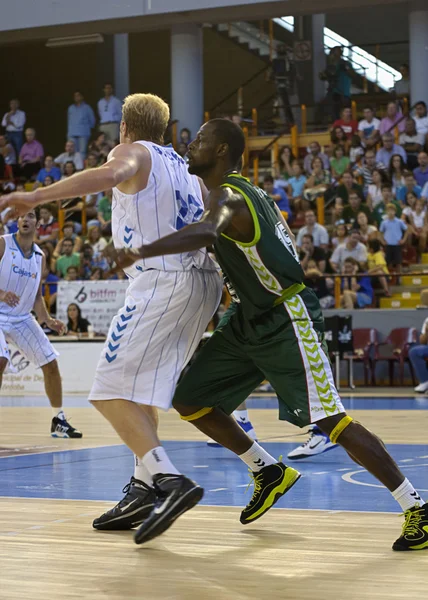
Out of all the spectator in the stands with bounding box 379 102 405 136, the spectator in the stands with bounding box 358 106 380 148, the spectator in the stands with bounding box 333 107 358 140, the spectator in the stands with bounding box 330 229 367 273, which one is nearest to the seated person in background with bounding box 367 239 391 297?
the spectator in the stands with bounding box 330 229 367 273

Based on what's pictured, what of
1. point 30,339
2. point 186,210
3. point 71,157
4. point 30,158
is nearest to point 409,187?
point 71,157

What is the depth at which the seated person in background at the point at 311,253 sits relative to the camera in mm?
16250

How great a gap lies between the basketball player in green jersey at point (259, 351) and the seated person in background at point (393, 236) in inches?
475

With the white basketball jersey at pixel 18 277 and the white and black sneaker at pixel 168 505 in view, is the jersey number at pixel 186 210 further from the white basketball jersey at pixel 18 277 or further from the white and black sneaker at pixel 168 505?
the white basketball jersey at pixel 18 277

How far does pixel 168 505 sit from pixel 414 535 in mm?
955

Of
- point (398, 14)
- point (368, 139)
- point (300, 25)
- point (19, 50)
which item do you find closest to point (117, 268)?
point (368, 139)

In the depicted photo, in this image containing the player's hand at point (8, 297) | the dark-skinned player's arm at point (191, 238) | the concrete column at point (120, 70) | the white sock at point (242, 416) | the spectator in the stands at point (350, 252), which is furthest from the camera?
the concrete column at point (120, 70)

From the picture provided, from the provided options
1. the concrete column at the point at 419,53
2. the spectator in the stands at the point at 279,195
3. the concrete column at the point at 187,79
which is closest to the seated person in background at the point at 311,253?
the spectator in the stands at the point at 279,195

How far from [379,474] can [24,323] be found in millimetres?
5677

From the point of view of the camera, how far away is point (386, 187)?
17297 millimetres

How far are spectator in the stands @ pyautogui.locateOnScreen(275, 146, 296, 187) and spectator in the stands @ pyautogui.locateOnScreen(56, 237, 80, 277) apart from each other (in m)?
3.92

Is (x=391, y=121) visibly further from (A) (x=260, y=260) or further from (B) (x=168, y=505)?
(B) (x=168, y=505)

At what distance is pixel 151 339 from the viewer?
4234 millimetres

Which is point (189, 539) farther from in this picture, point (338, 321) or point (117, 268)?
point (338, 321)
